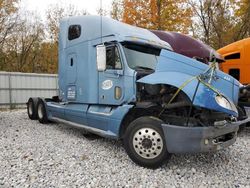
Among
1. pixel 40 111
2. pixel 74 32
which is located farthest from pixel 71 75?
pixel 40 111

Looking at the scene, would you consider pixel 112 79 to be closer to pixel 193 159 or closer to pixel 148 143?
pixel 148 143

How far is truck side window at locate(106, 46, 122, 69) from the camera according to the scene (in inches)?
231

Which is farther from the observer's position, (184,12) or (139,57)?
(184,12)

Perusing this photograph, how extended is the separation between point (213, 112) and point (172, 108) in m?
0.70

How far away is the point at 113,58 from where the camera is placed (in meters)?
5.96

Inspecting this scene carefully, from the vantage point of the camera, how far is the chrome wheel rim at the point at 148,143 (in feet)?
15.8

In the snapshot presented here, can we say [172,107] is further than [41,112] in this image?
No

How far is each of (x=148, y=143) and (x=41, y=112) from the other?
5.88 metres

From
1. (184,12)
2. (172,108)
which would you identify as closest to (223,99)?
(172,108)

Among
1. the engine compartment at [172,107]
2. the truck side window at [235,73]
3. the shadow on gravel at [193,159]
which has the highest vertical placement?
the truck side window at [235,73]

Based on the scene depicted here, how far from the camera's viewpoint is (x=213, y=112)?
4.91 m

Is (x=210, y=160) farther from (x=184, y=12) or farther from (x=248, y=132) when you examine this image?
(x=184, y=12)

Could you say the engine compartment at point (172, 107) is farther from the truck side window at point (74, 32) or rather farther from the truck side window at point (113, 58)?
the truck side window at point (74, 32)

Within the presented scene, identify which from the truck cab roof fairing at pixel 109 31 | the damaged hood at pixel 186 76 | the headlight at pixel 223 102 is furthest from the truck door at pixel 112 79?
the headlight at pixel 223 102
